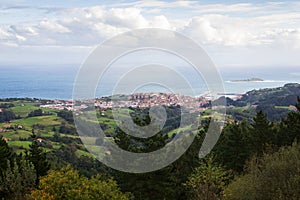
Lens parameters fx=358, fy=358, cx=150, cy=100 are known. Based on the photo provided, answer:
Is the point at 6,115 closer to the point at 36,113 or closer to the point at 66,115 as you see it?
the point at 36,113

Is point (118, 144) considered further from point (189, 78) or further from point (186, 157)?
point (186, 157)

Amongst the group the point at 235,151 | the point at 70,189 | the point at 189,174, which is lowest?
the point at 189,174

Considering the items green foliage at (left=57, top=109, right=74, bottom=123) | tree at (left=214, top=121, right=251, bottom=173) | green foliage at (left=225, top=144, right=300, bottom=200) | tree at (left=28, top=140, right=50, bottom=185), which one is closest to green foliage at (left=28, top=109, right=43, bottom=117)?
green foliage at (left=57, top=109, right=74, bottom=123)

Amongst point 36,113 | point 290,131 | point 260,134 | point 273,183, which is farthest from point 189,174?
point 36,113

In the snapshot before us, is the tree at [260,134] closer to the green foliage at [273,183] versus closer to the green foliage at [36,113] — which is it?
the green foliage at [273,183]

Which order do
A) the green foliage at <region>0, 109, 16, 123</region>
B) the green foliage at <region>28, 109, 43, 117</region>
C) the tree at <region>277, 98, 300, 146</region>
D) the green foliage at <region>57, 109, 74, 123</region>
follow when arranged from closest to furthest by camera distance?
the tree at <region>277, 98, 300, 146</region>, the green foliage at <region>0, 109, 16, 123</region>, the green foliage at <region>57, 109, 74, 123</region>, the green foliage at <region>28, 109, 43, 117</region>

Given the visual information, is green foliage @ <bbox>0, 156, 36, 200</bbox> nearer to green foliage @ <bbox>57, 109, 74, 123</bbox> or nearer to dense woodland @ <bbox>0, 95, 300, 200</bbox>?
dense woodland @ <bbox>0, 95, 300, 200</bbox>

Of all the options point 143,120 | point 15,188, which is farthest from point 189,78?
point 15,188
